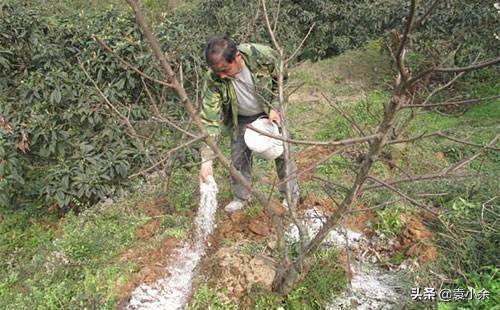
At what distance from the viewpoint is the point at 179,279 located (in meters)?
3.05

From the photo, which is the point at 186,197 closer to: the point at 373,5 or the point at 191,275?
the point at 191,275

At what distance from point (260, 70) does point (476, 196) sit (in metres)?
1.73

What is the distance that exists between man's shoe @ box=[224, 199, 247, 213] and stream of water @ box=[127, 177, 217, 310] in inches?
5.4

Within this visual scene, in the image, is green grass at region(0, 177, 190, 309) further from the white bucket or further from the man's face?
the man's face

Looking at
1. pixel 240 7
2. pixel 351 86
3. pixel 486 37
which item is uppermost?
pixel 240 7

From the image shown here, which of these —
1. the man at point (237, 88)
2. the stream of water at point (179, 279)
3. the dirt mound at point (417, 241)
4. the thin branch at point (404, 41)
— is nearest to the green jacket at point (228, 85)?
the man at point (237, 88)

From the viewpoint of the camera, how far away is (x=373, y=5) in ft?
22.7

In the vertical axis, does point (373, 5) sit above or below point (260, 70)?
below

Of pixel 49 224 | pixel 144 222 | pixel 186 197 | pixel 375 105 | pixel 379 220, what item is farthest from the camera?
pixel 375 105

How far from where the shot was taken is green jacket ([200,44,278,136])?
300 centimetres

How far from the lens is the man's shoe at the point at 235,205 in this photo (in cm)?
357

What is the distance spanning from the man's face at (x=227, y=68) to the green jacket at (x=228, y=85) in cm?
10

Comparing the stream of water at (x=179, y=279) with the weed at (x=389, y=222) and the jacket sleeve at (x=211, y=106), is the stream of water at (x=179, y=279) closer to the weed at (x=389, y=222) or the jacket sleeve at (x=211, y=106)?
the jacket sleeve at (x=211, y=106)

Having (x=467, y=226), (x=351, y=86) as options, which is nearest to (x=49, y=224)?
(x=467, y=226)
